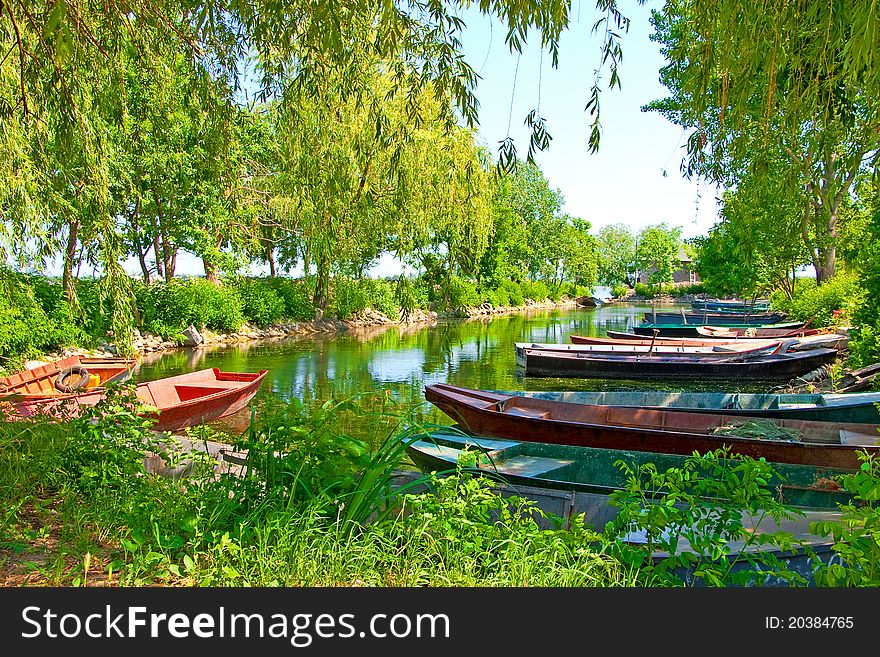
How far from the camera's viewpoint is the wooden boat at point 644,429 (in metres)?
5.27

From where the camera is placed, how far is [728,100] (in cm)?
353

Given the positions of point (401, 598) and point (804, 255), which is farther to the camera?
point (804, 255)

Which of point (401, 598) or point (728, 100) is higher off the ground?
point (728, 100)

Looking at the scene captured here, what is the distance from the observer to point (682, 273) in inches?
3068

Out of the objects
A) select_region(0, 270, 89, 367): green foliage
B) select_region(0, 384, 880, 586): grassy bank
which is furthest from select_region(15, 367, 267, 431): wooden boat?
select_region(0, 384, 880, 586): grassy bank

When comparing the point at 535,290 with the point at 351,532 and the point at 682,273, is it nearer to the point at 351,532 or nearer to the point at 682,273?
the point at 682,273

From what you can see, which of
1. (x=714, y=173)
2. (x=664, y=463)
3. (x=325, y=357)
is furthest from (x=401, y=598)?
(x=325, y=357)

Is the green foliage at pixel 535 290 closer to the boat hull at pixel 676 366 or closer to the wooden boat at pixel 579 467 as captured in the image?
the boat hull at pixel 676 366

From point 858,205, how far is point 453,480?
73.9 ft

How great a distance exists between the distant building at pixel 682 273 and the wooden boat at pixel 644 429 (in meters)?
66.7

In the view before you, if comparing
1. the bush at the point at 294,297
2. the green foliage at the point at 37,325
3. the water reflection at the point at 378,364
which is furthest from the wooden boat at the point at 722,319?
the green foliage at the point at 37,325

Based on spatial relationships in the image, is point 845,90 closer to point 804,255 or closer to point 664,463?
point 664,463

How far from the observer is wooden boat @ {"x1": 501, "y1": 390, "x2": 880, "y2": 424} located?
6.77 meters

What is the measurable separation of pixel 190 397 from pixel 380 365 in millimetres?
6785
